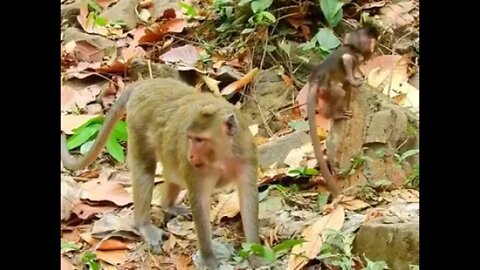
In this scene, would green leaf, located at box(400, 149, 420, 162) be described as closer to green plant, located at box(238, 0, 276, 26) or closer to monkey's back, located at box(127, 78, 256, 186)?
monkey's back, located at box(127, 78, 256, 186)

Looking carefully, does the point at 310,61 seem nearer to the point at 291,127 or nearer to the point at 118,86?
the point at 291,127

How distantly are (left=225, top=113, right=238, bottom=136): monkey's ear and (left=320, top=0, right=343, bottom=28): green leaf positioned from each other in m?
0.90

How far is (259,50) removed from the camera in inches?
145

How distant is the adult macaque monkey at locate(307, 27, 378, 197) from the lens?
11.7ft

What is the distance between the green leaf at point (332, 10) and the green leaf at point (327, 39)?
0.11 ft

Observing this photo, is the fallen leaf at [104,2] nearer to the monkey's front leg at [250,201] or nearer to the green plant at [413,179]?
the monkey's front leg at [250,201]

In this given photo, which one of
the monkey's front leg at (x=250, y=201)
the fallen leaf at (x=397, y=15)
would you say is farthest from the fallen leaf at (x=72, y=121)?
the fallen leaf at (x=397, y=15)

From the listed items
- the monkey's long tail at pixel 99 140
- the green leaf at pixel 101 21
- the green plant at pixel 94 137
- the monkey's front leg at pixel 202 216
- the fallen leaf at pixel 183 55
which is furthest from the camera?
the green leaf at pixel 101 21

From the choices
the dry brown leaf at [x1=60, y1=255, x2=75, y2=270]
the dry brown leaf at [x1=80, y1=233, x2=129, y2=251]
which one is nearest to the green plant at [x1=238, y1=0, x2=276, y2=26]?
the dry brown leaf at [x1=80, y1=233, x2=129, y2=251]

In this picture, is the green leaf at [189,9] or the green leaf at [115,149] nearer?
the green leaf at [115,149]

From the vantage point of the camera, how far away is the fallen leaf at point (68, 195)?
318 centimetres

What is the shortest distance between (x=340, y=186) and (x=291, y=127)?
29 cm

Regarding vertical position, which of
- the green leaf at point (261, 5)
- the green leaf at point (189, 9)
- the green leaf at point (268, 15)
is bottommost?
the green leaf at point (268, 15)
